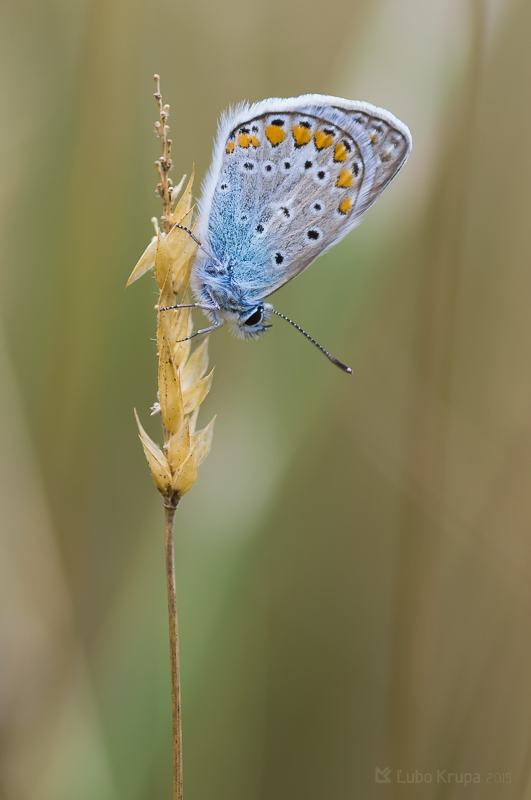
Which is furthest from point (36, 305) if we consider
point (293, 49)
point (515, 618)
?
point (515, 618)

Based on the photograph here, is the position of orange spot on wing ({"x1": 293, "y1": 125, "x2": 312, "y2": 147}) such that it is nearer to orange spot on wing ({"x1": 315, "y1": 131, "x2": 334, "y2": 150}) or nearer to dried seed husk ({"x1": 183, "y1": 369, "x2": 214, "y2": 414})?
orange spot on wing ({"x1": 315, "y1": 131, "x2": 334, "y2": 150})

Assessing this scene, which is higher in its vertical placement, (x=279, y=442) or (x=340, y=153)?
(x=340, y=153)

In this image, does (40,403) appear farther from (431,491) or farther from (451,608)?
(451,608)

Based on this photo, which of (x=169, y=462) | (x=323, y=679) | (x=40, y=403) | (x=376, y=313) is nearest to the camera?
(x=169, y=462)

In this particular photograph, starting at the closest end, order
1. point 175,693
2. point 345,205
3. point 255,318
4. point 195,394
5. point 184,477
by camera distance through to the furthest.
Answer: point 175,693 → point 184,477 → point 195,394 → point 345,205 → point 255,318

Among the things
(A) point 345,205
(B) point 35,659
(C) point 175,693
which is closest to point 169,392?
(C) point 175,693

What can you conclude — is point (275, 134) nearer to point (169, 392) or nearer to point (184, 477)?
point (169, 392)
